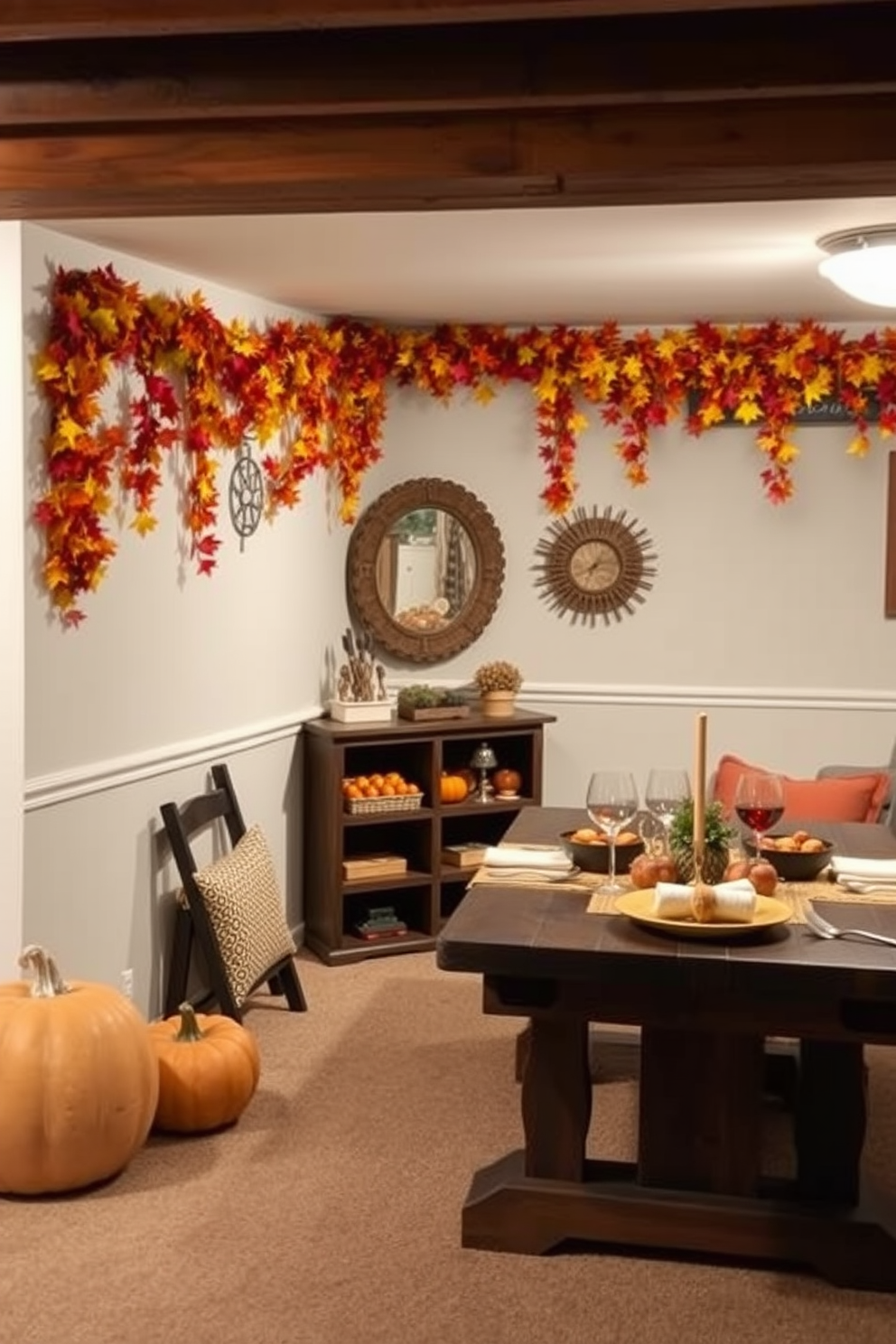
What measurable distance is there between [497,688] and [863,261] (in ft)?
7.74

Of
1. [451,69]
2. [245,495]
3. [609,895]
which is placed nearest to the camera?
[451,69]

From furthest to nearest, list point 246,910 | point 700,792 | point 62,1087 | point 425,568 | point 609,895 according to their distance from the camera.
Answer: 1. point 425,568
2. point 246,910
3. point 62,1087
4. point 609,895
5. point 700,792

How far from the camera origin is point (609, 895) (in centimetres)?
346

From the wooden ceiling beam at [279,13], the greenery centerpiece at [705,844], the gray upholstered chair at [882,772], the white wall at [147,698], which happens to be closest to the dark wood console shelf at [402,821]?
the white wall at [147,698]

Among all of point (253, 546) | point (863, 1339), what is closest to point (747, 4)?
point (863, 1339)

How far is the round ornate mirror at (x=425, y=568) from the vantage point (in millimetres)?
6391

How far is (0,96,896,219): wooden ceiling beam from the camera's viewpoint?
311 cm

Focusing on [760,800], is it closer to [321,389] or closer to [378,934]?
[378,934]

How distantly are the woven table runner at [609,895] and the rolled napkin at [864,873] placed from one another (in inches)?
0.8

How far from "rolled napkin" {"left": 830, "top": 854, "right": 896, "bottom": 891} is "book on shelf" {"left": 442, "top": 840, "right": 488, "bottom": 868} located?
2441 mm

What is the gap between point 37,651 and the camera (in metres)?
4.16

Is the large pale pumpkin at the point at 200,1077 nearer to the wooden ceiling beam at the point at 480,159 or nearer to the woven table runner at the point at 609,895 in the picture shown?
the woven table runner at the point at 609,895

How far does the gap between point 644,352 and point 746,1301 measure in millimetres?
3977

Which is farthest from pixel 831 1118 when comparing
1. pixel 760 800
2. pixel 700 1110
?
pixel 760 800
